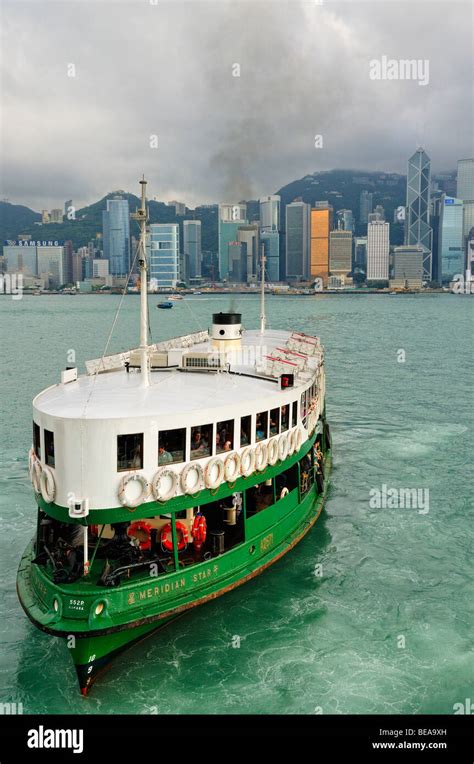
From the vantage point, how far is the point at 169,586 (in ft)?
48.1

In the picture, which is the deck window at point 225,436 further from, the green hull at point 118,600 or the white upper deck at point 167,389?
the green hull at point 118,600

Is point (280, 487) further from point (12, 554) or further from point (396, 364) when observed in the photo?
point (396, 364)

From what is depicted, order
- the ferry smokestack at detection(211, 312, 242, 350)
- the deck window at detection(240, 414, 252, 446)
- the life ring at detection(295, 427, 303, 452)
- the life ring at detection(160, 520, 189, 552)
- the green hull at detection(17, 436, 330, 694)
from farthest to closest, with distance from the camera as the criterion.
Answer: the ferry smokestack at detection(211, 312, 242, 350) → the life ring at detection(295, 427, 303, 452) → the deck window at detection(240, 414, 252, 446) → the life ring at detection(160, 520, 189, 552) → the green hull at detection(17, 436, 330, 694)

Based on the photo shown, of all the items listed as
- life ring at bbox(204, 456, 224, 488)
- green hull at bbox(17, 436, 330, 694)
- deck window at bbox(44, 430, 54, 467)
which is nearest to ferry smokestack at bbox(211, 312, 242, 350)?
green hull at bbox(17, 436, 330, 694)

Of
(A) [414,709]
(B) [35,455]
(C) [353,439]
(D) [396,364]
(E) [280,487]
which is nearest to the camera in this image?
(A) [414,709]

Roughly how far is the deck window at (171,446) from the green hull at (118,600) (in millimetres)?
2008

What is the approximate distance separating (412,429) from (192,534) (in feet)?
73.1

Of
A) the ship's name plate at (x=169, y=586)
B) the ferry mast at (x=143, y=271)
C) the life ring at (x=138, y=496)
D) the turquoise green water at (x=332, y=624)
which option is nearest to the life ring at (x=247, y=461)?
the ship's name plate at (x=169, y=586)

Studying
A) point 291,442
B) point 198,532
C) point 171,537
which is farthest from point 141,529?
point 291,442

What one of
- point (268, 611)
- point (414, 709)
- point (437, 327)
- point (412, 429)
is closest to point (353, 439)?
point (412, 429)

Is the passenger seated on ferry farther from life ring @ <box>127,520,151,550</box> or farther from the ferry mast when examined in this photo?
the ferry mast

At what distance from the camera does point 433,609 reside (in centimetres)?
1794

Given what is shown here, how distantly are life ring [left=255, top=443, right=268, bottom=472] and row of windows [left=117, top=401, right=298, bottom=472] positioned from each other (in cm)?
28

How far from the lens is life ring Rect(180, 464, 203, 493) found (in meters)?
15.0
